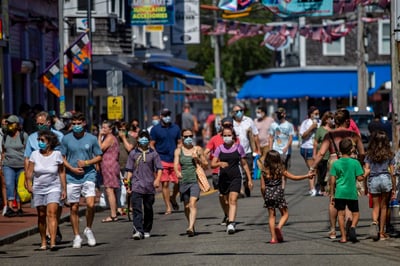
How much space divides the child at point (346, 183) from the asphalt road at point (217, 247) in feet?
0.99

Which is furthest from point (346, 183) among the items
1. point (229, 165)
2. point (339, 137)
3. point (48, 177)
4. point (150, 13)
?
point (150, 13)

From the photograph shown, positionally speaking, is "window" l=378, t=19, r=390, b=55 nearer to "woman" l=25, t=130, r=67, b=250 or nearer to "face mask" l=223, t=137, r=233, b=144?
"face mask" l=223, t=137, r=233, b=144

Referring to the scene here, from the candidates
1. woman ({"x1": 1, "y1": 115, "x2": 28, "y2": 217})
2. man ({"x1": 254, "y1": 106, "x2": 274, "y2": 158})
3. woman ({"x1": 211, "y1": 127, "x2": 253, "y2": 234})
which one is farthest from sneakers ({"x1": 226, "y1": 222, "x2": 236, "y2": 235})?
man ({"x1": 254, "y1": 106, "x2": 274, "y2": 158})

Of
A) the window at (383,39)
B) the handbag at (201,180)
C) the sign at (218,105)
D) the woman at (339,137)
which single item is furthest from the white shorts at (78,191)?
the window at (383,39)

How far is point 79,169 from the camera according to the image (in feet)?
55.3

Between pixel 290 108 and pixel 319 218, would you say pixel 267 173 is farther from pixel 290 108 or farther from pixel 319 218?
pixel 290 108

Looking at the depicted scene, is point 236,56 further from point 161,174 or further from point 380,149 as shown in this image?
point 380,149

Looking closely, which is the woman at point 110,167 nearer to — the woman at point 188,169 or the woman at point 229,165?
the woman at point 188,169

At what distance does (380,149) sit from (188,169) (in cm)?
333

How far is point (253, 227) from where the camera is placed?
18938 millimetres

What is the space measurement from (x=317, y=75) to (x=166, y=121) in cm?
4112

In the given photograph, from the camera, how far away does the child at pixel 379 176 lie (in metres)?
16.5

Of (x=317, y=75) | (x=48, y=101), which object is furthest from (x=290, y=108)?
(x=48, y=101)

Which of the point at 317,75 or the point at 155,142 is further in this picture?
the point at 317,75
